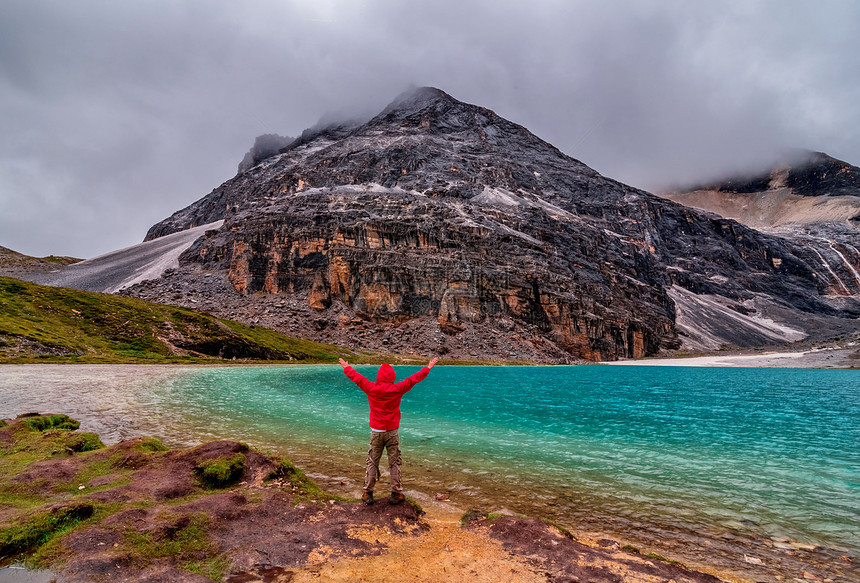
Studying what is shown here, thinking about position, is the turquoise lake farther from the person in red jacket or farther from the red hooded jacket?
the red hooded jacket

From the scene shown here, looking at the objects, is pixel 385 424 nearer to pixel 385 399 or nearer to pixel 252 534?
pixel 385 399

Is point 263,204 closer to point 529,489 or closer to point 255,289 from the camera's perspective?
point 255,289

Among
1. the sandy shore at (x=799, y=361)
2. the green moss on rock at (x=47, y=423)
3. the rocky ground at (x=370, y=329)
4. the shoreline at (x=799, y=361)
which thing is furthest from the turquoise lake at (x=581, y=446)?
the sandy shore at (x=799, y=361)

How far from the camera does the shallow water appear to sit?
1106cm

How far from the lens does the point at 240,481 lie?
34.6ft

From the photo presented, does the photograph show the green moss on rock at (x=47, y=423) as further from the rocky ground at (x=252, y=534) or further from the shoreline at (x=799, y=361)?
the shoreline at (x=799, y=361)

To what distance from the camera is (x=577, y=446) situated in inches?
749

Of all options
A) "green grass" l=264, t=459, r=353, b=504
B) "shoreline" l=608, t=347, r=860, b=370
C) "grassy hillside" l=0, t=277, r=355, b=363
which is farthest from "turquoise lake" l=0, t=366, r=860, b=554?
"shoreline" l=608, t=347, r=860, b=370

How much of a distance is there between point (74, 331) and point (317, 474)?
79.3m

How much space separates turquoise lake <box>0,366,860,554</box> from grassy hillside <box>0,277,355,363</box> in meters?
27.7

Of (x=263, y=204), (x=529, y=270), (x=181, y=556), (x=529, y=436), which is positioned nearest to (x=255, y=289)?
(x=263, y=204)

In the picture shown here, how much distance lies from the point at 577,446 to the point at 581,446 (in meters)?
0.18

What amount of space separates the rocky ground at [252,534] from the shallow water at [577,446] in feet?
8.34

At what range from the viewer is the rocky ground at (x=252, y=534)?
21.2ft
